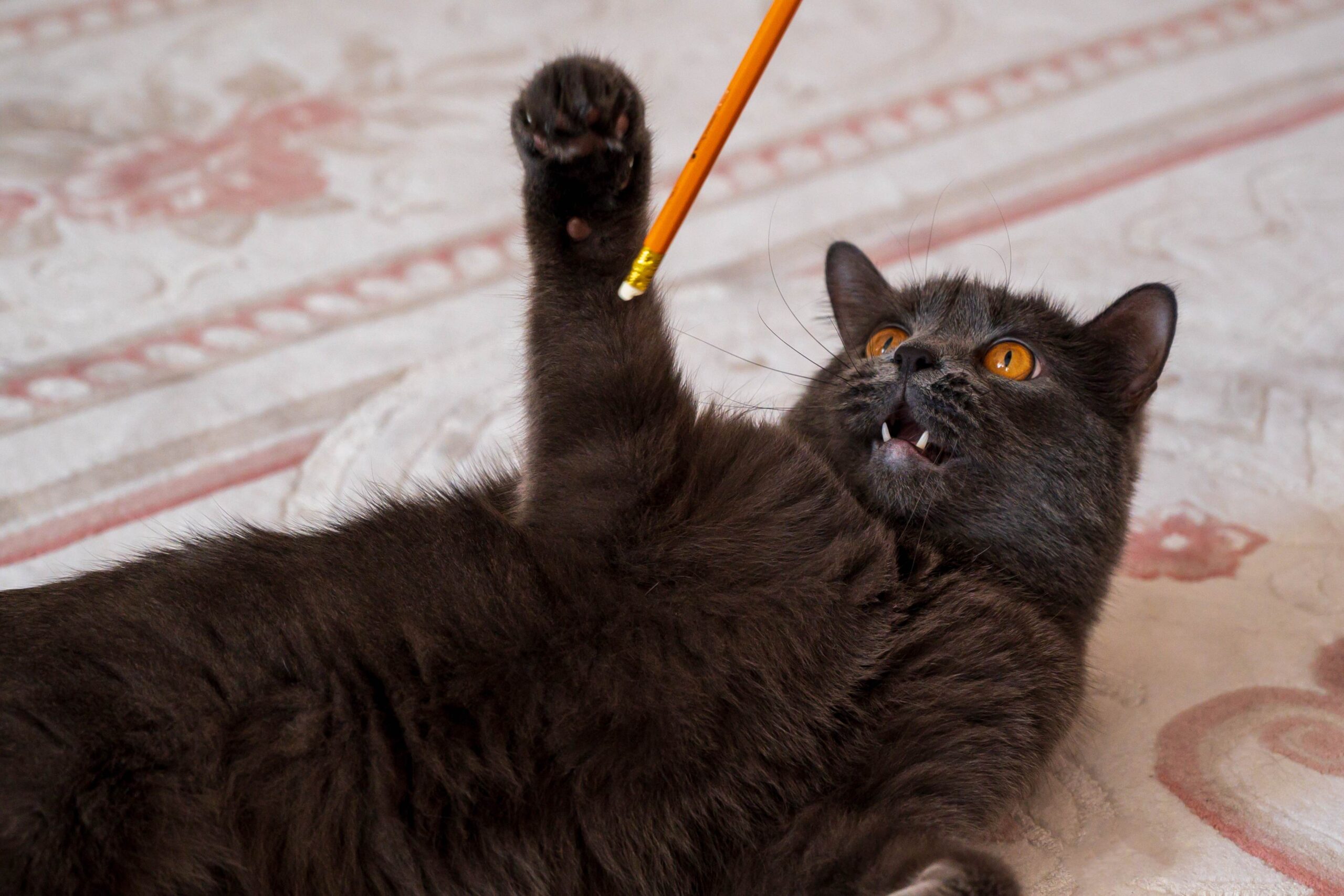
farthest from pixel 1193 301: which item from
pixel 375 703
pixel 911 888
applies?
pixel 375 703

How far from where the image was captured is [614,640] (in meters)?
1.00

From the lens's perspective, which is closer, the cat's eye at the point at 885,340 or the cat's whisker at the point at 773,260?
the cat's eye at the point at 885,340

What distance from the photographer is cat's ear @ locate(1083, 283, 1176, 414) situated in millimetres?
1233

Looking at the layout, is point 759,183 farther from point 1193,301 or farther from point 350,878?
point 350,878

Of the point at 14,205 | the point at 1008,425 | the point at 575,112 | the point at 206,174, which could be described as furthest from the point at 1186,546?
the point at 14,205

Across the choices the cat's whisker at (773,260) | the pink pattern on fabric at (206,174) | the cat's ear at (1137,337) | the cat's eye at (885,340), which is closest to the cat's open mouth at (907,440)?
the cat's eye at (885,340)

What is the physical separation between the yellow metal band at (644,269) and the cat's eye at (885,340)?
0.31 m

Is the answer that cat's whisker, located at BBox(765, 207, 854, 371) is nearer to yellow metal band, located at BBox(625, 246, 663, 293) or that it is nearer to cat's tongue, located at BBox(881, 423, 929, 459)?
cat's tongue, located at BBox(881, 423, 929, 459)

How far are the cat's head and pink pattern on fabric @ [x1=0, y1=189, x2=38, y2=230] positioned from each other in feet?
4.96

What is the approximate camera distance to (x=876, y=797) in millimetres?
1027

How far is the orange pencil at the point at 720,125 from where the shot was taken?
1034mm

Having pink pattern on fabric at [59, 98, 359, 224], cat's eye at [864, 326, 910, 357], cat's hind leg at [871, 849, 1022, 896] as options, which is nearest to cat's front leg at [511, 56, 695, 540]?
cat's eye at [864, 326, 910, 357]

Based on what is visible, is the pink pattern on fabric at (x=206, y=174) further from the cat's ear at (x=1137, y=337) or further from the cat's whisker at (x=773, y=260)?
the cat's ear at (x=1137, y=337)

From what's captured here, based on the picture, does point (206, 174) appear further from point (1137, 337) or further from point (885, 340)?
point (1137, 337)
